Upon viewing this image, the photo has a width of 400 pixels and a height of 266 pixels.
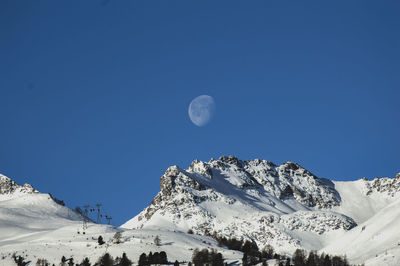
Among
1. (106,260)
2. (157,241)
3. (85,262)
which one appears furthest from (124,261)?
(157,241)

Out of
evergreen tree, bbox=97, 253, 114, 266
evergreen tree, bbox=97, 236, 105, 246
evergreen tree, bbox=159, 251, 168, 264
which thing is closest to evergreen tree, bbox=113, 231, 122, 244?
evergreen tree, bbox=97, 236, 105, 246

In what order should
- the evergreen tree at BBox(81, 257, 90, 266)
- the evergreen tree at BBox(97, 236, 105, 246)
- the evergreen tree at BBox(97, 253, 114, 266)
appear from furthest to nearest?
the evergreen tree at BBox(97, 236, 105, 246) < the evergreen tree at BBox(81, 257, 90, 266) < the evergreen tree at BBox(97, 253, 114, 266)

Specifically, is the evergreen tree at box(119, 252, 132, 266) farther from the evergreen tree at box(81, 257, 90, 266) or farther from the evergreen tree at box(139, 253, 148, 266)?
the evergreen tree at box(81, 257, 90, 266)

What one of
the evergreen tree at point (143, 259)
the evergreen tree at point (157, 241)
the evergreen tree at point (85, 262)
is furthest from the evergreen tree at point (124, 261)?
the evergreen tree at point (157, 241)

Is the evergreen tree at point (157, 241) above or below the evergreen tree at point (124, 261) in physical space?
above

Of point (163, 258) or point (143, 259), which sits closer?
point (143, 259)

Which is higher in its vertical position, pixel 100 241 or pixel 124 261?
pixel 100 241

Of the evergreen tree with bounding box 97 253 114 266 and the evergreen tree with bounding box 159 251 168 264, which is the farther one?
the evergreen tree with bounding box 159 251 168 264

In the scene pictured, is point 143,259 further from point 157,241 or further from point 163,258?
point 157,241

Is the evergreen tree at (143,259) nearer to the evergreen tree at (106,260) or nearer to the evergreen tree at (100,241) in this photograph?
the evergreen tree at (106,260)

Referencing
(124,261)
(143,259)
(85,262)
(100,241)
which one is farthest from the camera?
(100,241)

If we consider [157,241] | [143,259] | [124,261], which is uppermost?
[157,241]

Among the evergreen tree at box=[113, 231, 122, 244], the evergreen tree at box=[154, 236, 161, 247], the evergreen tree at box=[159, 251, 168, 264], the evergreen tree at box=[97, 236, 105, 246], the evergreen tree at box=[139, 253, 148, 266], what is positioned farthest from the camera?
the evergreen tree at box=[154, 236, 161, 247]

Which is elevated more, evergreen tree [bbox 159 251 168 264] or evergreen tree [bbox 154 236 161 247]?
evergreen tree [bbox 154 236 161 247]
